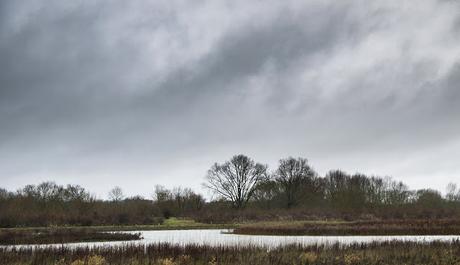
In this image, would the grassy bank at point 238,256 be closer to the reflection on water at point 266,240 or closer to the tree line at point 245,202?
the reflection on water at point 266,240

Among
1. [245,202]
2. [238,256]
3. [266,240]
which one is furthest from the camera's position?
[245,202]

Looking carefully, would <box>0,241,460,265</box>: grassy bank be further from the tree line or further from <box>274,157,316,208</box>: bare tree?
<box>274,157,316,208</box>: bare tree

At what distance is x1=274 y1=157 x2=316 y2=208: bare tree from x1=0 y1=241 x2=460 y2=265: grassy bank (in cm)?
8838

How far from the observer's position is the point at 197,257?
A: 18578 millimetres

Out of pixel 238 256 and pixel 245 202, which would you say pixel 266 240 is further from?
pixel 245 202

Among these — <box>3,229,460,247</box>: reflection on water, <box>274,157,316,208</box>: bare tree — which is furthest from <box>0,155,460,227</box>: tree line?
<box>3,229,460,247</box>: reflection on water

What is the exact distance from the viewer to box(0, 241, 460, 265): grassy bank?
1700cm

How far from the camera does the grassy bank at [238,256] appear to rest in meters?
17.0

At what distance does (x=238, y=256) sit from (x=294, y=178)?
93797mm

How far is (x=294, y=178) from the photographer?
111m

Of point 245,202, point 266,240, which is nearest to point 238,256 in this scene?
point 266,240

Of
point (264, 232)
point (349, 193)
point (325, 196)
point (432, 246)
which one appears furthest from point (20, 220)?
point (325, 196)

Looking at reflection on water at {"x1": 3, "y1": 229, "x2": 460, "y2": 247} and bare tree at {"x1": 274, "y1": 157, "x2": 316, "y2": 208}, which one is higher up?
bare tree at {"x1": 274, "y1": 157, "x2": 316, "y2": 208}

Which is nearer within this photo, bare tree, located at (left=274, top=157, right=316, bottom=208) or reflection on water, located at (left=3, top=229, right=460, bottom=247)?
reflection on water, located at (left=3, top=229, right=460, bottom=247)
